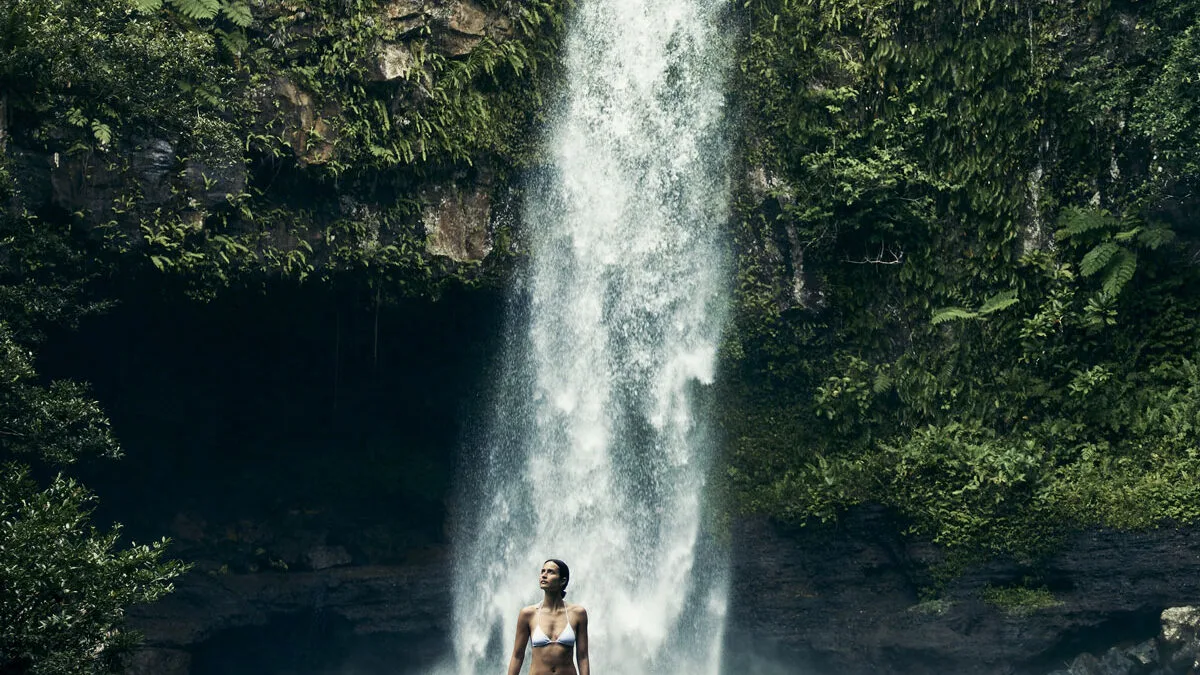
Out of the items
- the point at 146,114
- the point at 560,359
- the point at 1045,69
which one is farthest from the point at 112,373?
the point at 1045,69

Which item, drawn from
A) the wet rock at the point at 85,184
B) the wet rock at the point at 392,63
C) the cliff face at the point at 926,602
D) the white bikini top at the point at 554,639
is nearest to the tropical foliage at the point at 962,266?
the cliff face at the point at 926,602

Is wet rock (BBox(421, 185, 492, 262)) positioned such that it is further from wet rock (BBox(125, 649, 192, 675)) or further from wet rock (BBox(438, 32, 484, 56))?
wet rock (BBox(125, 649, 192, 675))

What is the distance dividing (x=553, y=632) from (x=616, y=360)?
1012cm

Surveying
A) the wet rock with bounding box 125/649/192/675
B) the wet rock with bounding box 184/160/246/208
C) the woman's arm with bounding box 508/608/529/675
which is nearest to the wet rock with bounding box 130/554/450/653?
the wet rock with bounding box 125/649/192/675

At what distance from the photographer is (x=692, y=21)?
17922 millimetres

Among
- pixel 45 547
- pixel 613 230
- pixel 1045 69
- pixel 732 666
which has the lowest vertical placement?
pixel 732 666

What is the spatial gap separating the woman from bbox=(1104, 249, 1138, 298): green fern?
35.9 ft

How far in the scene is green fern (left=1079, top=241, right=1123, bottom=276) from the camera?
1559 cm

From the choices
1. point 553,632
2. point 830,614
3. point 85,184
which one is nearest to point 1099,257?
point 830,614

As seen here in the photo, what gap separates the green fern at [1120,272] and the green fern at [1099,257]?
10 cm

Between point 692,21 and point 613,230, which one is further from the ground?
point 692,21

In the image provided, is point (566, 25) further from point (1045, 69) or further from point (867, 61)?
point (1045, 69)

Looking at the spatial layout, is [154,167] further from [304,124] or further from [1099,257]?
[1099,257]

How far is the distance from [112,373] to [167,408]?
1.15 meters
